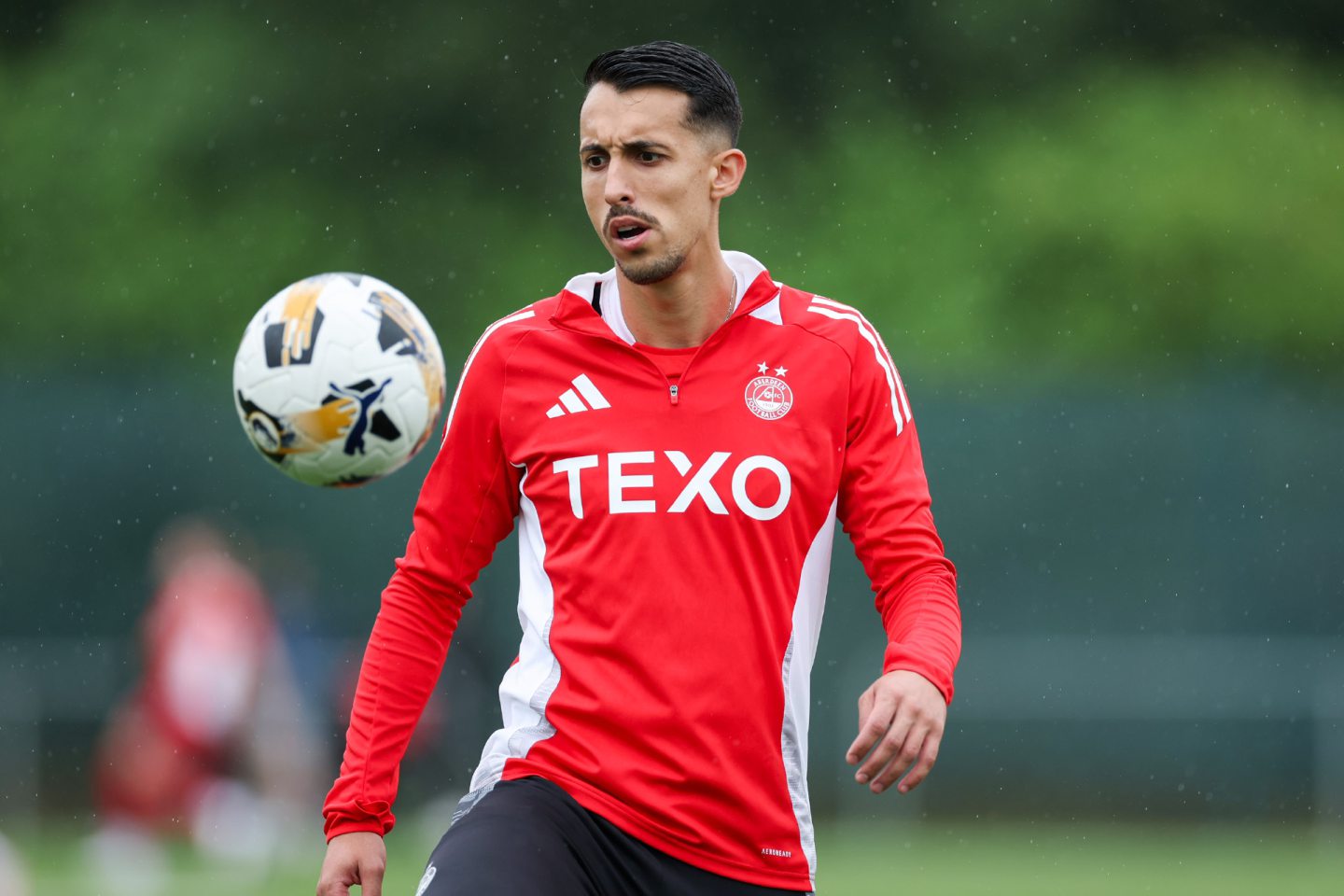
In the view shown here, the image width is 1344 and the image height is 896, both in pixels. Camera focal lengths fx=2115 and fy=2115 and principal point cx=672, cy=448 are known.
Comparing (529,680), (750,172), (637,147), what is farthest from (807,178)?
(529,680)

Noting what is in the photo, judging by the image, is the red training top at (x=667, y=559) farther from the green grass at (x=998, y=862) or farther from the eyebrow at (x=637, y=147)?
the green grass at (x=998, y=862)

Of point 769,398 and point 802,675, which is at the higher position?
point 769,398

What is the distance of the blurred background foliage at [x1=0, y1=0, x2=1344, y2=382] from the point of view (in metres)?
21.0

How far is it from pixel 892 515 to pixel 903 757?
0.74 metres

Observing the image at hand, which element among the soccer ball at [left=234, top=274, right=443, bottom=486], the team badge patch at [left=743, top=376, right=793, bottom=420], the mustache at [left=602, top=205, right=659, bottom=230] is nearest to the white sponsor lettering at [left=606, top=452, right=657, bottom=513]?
the team badge patch at [left=743, top=376, right=793, bottom=420]

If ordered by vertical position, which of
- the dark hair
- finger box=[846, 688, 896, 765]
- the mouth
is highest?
the dark hair

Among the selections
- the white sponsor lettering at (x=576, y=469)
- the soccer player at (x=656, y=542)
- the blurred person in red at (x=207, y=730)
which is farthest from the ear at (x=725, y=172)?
the blurred person in red at (x=207, y=730)

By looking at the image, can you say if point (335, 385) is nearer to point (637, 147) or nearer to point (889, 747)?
point (637, 147)

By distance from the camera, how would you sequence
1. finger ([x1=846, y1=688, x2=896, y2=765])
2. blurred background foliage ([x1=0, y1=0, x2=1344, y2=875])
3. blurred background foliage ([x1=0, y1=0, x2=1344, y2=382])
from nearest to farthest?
1. finger ([x1=846, y1=688, x2=896, y2=765])
2. blurred background foliage ([x1=0, y1=0, x2=1344, y2=875])
3. blurred background foliage ([x1=0, y1=0, x2=1344, y2=382])

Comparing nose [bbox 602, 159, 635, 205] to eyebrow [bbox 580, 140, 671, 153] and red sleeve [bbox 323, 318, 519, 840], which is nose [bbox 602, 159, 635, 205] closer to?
eyebrow [bbox 580, 140, 671, 153]

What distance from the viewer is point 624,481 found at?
4641 mm

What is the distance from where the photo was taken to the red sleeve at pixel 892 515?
4469 mm

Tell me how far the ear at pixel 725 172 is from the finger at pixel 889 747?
1397 millimetres

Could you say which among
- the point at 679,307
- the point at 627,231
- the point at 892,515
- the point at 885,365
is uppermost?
the point at 627,231
